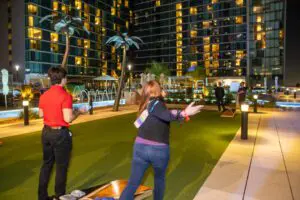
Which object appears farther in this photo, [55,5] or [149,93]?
[55,5]

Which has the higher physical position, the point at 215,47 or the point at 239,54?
the point at 215,47

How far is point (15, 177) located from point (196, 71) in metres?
79.2

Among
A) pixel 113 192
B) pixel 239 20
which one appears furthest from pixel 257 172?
pixel 239 20

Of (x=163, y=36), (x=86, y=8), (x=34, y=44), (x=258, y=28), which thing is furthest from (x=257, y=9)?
(x=34, y=44)

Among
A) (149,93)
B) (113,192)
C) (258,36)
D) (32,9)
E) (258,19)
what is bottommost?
(113,192)

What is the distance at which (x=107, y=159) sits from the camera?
6.75 meters

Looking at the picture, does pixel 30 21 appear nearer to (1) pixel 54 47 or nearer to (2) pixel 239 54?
(1) pixel 54 47

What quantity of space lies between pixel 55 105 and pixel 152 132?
1347mm

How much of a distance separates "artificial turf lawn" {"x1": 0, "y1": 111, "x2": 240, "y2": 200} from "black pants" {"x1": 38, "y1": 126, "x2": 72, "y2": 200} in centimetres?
69

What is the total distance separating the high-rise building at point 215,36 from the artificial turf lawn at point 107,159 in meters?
76.4

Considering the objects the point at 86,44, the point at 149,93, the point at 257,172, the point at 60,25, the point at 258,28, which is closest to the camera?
the point at 149,93

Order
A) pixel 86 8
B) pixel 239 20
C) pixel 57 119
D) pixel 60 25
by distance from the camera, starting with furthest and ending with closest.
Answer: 1. pixel 239 20
2. pixel 86 8
3. pixel 60 25
4. pixel 57 119

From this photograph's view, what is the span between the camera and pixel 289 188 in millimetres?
4824

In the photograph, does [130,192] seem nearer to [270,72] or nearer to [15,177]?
[15,177]
